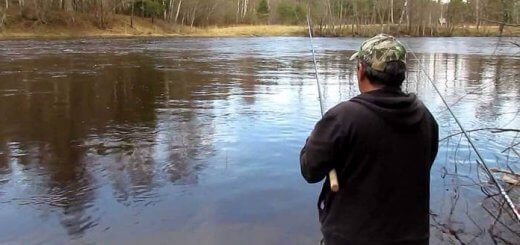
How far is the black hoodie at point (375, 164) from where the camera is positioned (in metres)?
2.36

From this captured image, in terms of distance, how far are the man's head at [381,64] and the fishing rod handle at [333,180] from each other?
1.32ft

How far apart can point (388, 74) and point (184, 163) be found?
5.40 metres

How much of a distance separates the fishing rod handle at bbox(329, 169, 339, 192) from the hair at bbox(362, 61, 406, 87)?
459 mm

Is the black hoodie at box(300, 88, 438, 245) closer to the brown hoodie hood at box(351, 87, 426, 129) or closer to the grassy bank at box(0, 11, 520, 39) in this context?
the brown hoodie hood at box(351, 87, 426, 129)

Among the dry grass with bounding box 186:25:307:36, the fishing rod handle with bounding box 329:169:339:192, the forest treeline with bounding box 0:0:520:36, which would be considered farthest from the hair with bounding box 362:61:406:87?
→ the dry grass with bounding box 186:25:307:36

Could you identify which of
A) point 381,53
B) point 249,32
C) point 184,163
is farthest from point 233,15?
point 381,53

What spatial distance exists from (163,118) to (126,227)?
5.43 meters

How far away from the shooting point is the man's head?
240cm

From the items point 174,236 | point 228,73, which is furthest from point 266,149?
point 228,73

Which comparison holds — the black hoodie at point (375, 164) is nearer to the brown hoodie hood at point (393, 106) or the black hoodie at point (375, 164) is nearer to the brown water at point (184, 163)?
the brown hoodie hood at point (393, 106)

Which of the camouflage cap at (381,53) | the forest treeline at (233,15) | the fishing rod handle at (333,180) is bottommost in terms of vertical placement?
the fishing rod handle at (333,180)

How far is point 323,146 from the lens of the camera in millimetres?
2379

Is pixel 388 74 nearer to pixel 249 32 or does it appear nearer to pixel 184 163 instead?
pixel 184 163

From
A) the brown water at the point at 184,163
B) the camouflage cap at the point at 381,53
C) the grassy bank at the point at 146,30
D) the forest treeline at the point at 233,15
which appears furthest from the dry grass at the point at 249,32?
the camouflage cap at the point at 381,53
